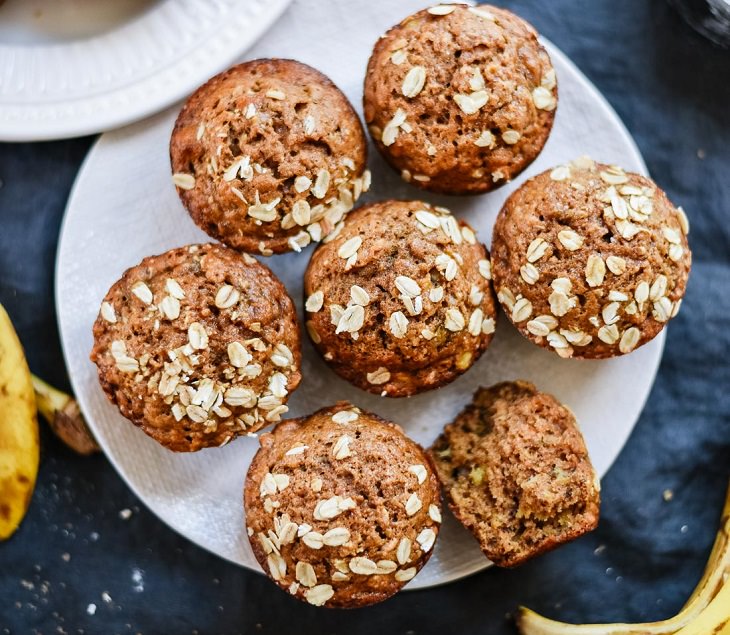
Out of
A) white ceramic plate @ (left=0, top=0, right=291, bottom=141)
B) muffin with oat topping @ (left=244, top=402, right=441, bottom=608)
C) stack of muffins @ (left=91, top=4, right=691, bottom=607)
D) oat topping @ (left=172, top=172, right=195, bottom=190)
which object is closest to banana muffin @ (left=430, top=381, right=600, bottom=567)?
stack of muffins @ (left=91, top=4, right=691, bottom=607)

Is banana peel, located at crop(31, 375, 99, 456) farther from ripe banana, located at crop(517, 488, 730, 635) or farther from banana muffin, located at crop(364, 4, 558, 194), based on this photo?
ripe banana, located at crop(517, 488, 730, 635)

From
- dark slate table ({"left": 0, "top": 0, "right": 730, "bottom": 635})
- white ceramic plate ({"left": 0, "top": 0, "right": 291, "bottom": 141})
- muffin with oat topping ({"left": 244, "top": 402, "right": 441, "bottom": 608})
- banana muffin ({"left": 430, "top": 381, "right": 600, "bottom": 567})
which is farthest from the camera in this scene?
dark slate table ({"left": 0, "top": 0, "right": 730, "bottom": 635})

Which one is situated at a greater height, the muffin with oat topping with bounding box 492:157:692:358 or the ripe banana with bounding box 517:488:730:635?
the muffin with oat topping with bounding box 492:157:692:358

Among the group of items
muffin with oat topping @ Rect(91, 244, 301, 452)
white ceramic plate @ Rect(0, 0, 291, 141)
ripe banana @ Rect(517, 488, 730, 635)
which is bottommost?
ripe banana @ Rect(517, 488, 730, 635)

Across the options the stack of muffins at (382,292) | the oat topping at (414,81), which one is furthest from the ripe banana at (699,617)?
the oat topping at (414,81)

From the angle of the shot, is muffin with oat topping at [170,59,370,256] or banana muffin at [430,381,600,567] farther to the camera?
banana muffin at [430,381,600,567]

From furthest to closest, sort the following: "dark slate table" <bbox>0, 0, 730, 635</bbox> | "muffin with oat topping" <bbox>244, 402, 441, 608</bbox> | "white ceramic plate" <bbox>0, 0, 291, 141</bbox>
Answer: "dark slate table" <bbox>0, 0, 730, 635</bbox>
"white ceramic plate" <bbox>0, 0, 291, 141</bbox>
"muffin with oat topping" <bbox>244, 402, 441, 608</bbox>

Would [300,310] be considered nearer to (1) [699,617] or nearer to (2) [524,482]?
(2) [524,482]

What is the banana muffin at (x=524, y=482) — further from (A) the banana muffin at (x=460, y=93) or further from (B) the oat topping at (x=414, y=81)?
(B) the oat topping at (x=414, y=81)
